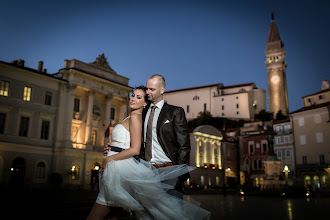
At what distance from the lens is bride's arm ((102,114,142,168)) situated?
3.57 m

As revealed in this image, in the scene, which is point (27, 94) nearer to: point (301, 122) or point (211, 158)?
point (211, 158)

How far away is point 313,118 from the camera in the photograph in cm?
4706

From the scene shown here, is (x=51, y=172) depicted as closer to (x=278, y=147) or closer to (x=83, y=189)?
(x=83, y=189)

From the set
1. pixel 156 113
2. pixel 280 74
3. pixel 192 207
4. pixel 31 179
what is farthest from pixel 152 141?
pixel 280 74

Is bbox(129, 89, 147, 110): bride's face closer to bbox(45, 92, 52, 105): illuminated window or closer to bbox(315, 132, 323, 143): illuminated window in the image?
bbox(45, 92, 52, 105): illuminated window

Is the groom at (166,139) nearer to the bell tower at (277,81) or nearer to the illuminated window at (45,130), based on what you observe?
the illuminated window at (45,130)

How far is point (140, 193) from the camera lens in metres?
3.46

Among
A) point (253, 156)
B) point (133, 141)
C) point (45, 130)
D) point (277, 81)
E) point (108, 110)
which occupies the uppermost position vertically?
point (277, 81)

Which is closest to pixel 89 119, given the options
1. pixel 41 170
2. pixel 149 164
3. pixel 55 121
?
pixel 55 121

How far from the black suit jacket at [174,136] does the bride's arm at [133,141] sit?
1.10 feet

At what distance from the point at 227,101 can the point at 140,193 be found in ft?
314

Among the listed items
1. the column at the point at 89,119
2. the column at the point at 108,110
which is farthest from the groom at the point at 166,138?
the column at the point at 108,110

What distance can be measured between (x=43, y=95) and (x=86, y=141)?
7315 mm

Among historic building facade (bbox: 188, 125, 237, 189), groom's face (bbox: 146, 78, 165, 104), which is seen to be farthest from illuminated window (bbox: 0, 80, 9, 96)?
groom's face (bbox: 146, 78, 165, 104)
